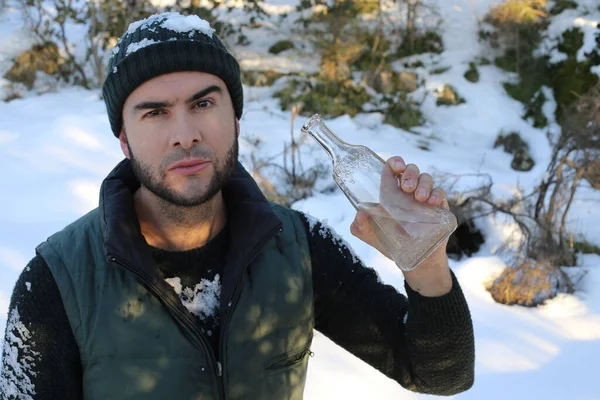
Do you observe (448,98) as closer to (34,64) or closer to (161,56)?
(34,64)

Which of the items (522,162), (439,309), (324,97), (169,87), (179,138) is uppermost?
(169,87)

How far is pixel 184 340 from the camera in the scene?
133 cm

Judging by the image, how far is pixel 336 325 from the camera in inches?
64.2

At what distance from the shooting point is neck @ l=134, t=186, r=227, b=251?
58.9 inches

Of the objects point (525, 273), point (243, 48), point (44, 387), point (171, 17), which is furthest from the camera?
point (243, 48)

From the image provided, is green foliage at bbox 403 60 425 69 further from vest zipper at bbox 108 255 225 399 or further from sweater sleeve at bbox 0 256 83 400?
sweater sleeve at bbox 0 256 83 400

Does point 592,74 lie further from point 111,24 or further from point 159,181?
point 159,181

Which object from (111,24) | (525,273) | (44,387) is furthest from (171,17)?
(111,24)

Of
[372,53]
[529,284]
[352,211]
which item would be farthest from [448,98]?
[529,284]

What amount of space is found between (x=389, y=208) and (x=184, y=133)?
1.85 feet

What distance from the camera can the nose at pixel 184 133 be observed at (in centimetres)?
143

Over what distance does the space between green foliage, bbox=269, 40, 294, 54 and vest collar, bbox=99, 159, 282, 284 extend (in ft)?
27.1

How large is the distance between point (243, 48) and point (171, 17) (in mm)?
8219

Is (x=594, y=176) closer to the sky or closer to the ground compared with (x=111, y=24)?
closer to the ground
